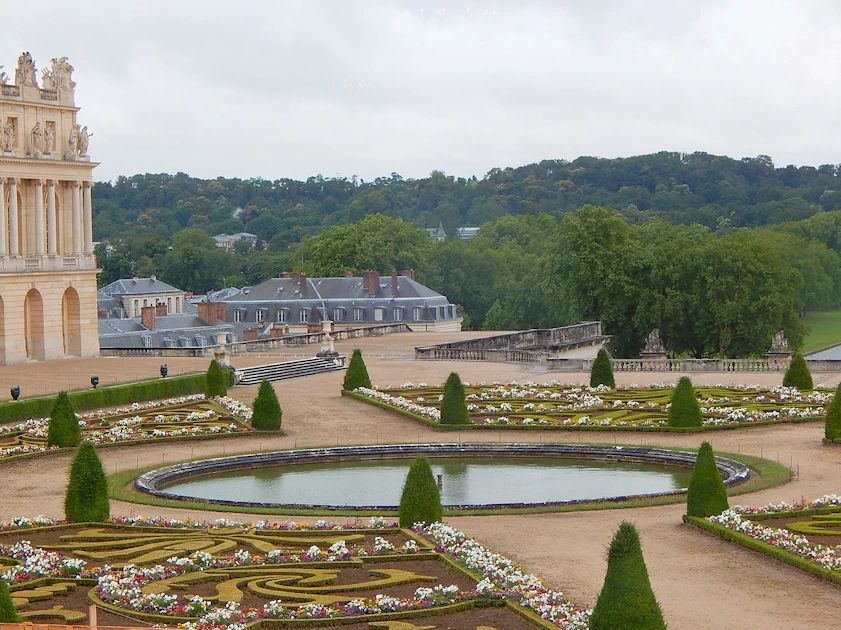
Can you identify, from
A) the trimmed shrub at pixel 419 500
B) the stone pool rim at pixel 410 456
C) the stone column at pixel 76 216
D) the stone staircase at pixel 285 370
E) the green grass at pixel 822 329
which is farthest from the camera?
the green grass at pixel 822 329

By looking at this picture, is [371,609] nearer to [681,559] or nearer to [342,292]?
[681,559]

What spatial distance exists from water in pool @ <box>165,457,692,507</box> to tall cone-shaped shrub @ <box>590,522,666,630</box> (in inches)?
484

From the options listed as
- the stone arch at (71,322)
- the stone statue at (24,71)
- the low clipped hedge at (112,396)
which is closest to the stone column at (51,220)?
the stone arch at (71,322)

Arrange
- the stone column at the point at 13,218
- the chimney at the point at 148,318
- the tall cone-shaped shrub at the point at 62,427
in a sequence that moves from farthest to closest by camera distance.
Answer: the chimney at the point at 148,318
the stone column at the point at 13,218
the tall cone-shaped shrub at the point at 62,427

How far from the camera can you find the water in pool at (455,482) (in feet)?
105

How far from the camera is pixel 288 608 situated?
21344 mm

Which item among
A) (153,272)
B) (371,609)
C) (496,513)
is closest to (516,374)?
(496,513)

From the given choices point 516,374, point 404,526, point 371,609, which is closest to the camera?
point 371,609

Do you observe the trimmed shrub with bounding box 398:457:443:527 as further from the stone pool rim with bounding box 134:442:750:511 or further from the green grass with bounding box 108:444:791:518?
the stone pool rim with bounding box 134:442:750:511

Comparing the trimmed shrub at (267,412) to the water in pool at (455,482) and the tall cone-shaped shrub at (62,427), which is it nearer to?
the water in pool at (455,482)

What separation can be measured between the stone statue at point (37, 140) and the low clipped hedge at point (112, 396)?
15150 mm

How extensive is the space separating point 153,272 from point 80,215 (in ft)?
250

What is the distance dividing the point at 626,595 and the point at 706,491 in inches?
370

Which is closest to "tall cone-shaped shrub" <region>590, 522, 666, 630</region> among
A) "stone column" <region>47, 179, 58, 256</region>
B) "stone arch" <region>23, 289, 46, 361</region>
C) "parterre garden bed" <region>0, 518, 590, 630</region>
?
"parterre garden bed" <region>0, 518, 590, 630</region>
